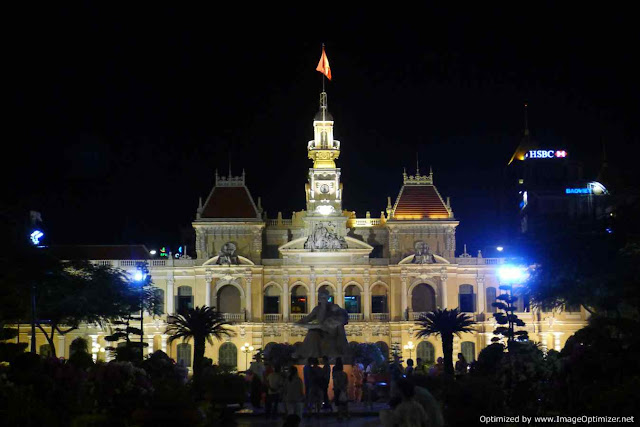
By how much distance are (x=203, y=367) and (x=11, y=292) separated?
33.2 ft

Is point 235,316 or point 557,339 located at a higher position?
point 235,316

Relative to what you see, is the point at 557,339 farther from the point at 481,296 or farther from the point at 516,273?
the point at 516,273

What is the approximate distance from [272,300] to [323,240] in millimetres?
6686

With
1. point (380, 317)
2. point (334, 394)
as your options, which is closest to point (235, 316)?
point (380, 317)

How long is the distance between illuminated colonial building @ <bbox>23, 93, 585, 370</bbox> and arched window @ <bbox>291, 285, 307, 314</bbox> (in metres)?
0.08

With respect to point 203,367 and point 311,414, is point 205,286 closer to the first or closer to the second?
point 203,367

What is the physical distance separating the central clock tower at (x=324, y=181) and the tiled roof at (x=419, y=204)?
487 centimetres

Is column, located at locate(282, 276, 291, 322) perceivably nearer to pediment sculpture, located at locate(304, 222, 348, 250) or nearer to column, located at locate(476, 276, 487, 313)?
pediment sculpture, located at locate(304, 222, 348, 250)

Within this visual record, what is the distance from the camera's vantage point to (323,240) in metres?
73.0

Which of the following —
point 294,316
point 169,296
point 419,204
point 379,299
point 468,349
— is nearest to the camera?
point 169,296

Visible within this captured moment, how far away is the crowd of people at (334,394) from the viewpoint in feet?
56.8

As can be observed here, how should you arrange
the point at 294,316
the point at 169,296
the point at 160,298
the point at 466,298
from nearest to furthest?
the point at 160,298, the point at 169,296, the point at 294,316, the point at 466,298

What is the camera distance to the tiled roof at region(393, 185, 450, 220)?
7544 cm

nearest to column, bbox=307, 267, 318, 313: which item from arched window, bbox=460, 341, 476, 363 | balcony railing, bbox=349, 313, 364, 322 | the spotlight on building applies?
balcony railing, bbox=349, 313, 364, 322
